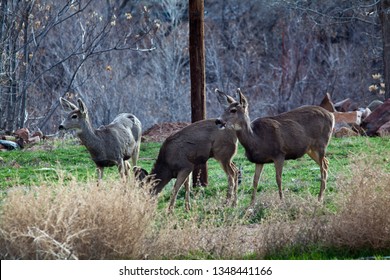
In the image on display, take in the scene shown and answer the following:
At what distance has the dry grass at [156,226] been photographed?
9.02 metres

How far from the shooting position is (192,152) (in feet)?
45.1

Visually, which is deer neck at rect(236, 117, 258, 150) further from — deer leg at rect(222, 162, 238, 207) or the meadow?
the meadow

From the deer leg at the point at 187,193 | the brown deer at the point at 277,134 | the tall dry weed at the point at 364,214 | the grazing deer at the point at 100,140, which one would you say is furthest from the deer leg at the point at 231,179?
the tall dry weed at the point at 364,214

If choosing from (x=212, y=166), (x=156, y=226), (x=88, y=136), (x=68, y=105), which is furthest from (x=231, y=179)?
(x=156, y=226)

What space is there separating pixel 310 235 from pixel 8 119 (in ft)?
49.9

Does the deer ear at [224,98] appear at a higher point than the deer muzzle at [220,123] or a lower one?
higher

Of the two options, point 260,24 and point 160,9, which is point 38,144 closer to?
point 160,9

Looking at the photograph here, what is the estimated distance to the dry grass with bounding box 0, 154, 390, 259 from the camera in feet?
29.6

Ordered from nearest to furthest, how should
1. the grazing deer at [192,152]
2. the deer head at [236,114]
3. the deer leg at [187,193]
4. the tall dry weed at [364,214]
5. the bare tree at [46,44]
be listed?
the tall dry weed at [364,214]
the deer leg at [187,193]
the grazing deer at [192,152]
the deer head at [236,114]
the bare tree at [46,44]

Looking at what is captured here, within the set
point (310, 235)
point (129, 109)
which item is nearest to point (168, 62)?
point (129, 109)

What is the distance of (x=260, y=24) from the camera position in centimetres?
3891

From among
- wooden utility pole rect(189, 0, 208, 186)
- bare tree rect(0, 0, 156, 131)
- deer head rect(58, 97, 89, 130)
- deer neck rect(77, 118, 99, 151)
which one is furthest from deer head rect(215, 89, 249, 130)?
bare tree rect(0, 0, 156, 131)

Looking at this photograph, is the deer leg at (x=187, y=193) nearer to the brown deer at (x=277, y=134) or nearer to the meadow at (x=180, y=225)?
the meadow at (x=180, y=225)

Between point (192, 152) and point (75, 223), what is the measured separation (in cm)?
491
